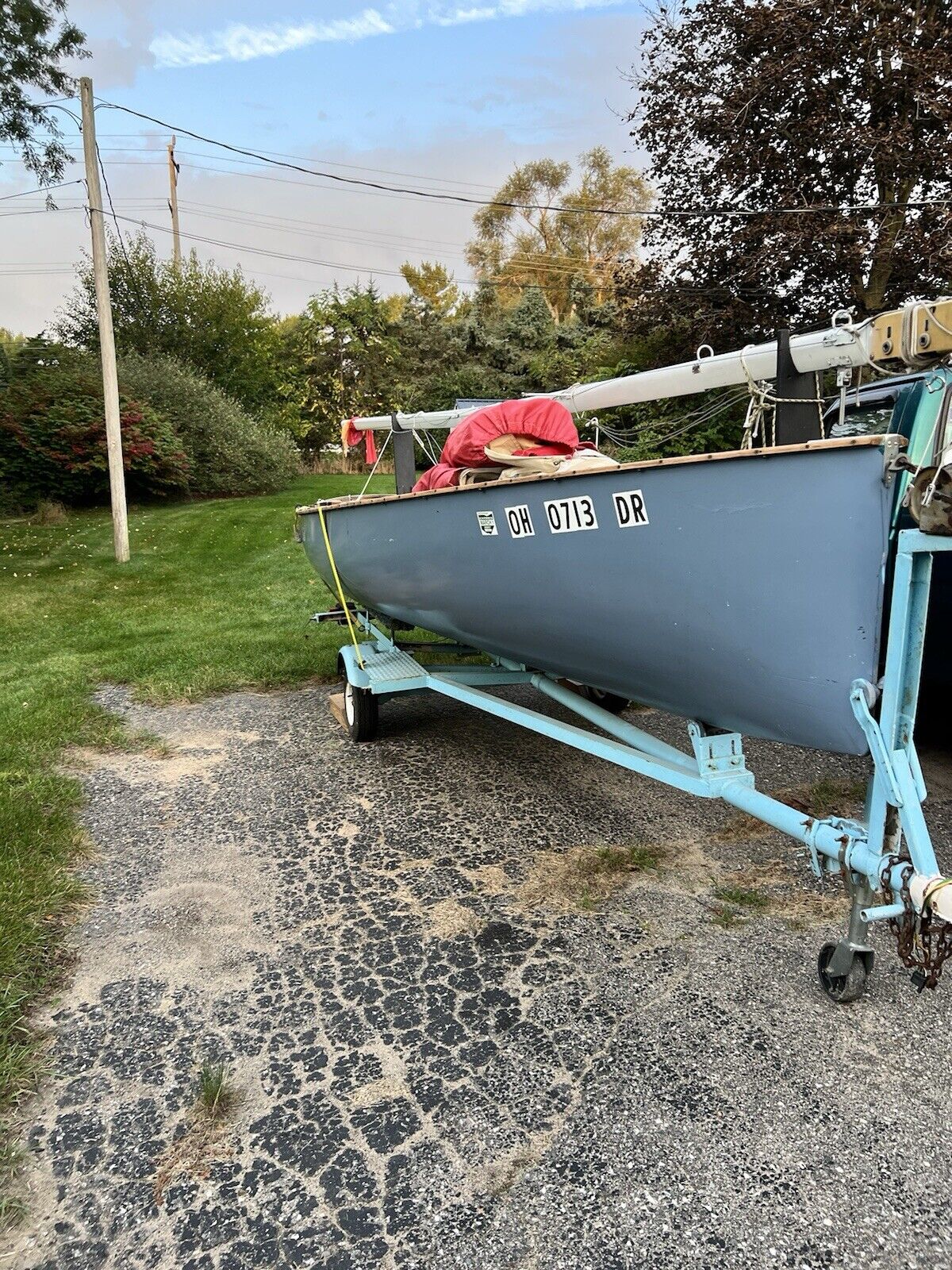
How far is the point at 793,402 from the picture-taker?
308 centimetres

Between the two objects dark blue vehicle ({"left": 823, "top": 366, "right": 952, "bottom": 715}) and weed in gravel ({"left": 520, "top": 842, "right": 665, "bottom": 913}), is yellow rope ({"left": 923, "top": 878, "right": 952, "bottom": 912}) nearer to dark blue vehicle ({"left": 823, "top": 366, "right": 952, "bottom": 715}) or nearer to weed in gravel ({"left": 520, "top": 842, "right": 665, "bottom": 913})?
dark blue vehicle ({"left": 823, "top": 366, "right": 952, "bottom": 715})

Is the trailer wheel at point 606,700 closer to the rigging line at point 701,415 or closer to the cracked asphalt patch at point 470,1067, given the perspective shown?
the cracked asphalt patch at point 470,1067

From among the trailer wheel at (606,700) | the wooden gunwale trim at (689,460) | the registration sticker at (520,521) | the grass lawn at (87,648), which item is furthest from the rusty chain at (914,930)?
the trailer wheel at (606,700)

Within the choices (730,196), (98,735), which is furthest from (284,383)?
(98,735)

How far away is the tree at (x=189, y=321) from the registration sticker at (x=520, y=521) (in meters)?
22.9

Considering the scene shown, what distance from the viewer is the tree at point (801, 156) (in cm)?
980

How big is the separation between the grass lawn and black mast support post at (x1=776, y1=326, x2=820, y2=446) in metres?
3.21

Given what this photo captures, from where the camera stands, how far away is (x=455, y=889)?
328 cm

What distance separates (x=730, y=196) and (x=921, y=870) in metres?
11.6

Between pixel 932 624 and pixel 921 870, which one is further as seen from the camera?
pixel 932 624

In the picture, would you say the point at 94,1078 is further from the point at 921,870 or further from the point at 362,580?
A: the point at 362,580

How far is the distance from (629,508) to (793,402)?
937 mm

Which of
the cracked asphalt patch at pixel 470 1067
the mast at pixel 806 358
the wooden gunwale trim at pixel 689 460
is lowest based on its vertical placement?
the cracked asphalt patch at pixel 470 1067

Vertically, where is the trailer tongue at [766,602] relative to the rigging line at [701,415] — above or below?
below
